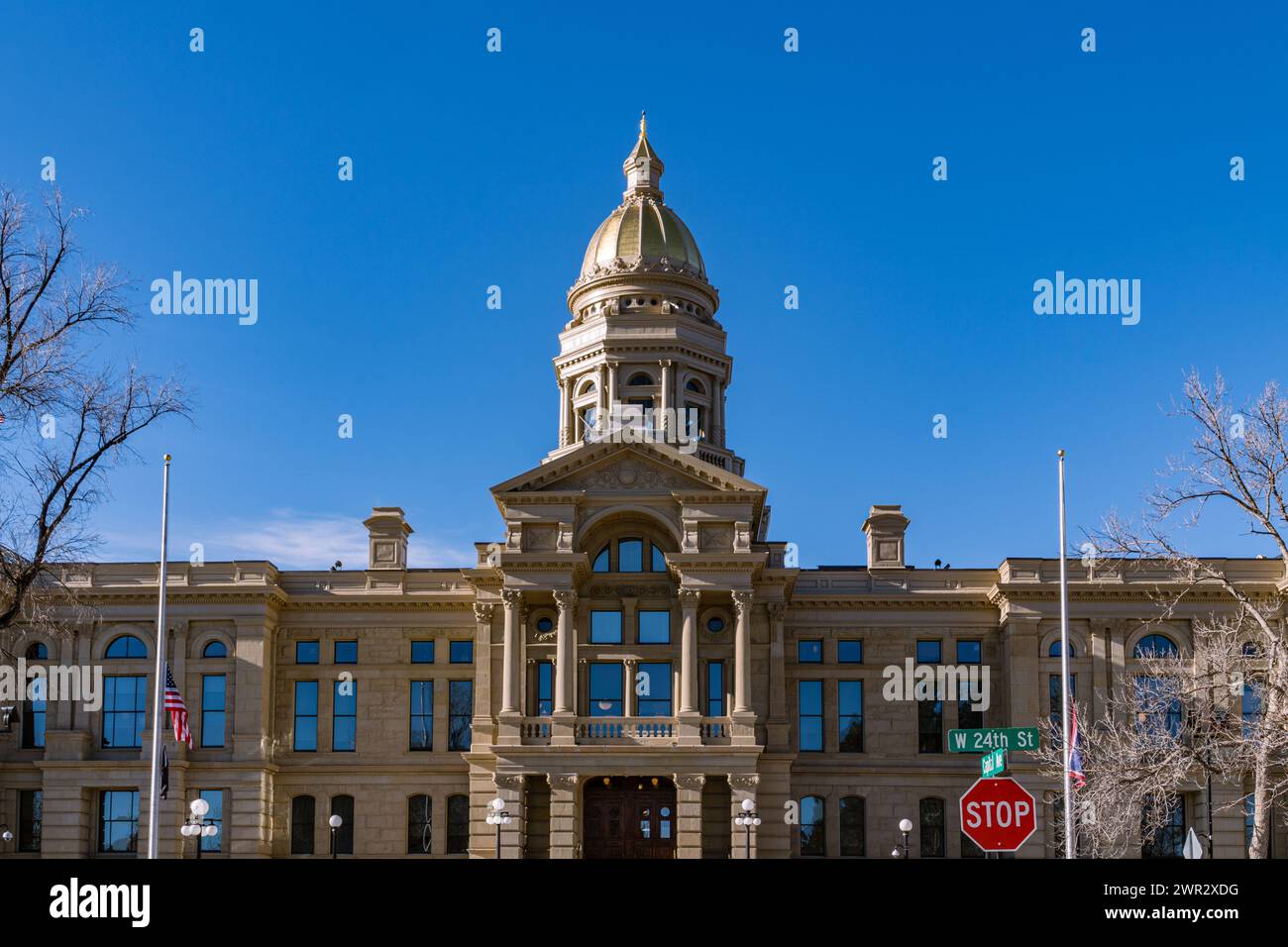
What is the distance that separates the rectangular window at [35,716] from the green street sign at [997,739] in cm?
4674

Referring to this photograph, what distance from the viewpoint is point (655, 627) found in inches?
2467

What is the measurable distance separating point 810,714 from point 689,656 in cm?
781

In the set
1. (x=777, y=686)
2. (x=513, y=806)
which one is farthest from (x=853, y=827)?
(x=513, y=806)

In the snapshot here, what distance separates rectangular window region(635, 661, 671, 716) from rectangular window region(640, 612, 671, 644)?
3.32 feet

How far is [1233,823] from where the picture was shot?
6069cm

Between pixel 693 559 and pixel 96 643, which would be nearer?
pixel 693 559

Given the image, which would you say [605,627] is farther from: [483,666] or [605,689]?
[483,666]

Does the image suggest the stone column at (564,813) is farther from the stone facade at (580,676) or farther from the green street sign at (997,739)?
the green street sign at (997,739)

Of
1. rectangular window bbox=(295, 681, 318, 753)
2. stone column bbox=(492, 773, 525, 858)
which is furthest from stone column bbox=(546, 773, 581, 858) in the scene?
rectangular window bbox=(295, 681, 318, 753)
